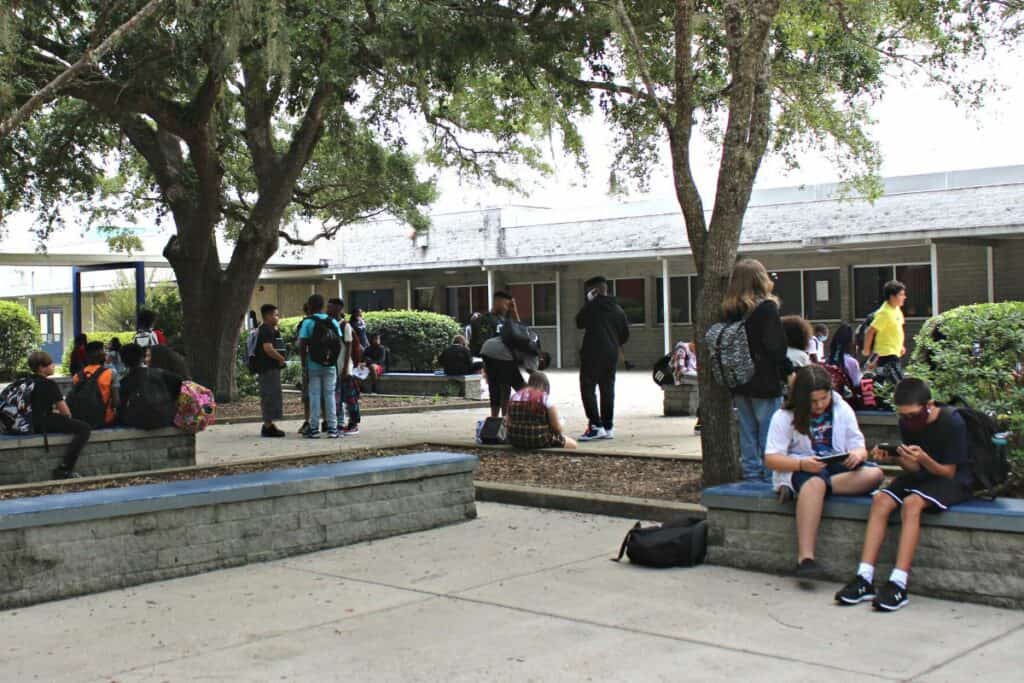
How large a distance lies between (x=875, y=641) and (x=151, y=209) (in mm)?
22473

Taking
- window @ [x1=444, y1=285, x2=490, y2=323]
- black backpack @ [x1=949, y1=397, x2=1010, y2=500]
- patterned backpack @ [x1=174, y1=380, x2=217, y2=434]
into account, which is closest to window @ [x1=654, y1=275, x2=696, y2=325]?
window @ [x1=444, y1=285, x2=490, y2=323]

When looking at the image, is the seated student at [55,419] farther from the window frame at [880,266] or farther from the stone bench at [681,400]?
the window frame at [880,266]

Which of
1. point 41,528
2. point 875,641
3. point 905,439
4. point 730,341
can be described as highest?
point 730,341

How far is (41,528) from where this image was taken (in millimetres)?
6176

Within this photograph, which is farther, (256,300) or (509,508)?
(256,300)

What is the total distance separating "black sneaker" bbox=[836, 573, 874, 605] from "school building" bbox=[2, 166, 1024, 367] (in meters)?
18.9

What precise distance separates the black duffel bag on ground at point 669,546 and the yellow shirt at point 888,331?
513cm

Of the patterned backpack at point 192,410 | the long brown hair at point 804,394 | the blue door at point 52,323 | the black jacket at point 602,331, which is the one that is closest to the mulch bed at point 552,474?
the patterned backpack at point 192,410

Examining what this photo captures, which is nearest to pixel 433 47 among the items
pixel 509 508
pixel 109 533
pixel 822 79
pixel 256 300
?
pixel 822 79

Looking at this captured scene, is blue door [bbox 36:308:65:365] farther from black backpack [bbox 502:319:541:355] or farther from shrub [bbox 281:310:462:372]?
black backpack [bbox 502:319:541:355]

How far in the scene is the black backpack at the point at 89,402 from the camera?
34.3 ft

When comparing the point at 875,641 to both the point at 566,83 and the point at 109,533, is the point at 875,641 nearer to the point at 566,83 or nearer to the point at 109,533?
the point at 109,533

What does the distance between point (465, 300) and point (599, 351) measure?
24790 millimetres

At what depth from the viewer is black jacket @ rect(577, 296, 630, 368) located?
40.9ft
